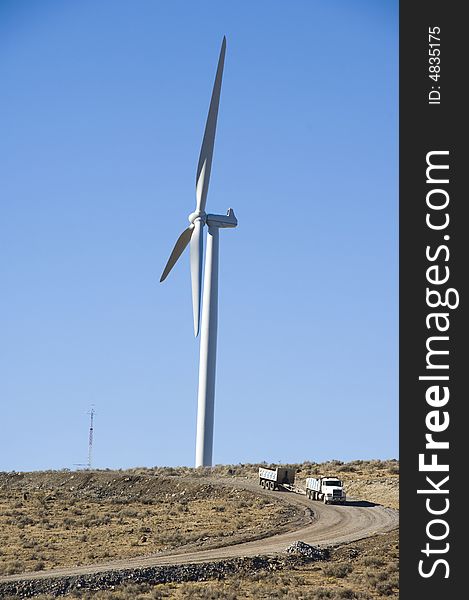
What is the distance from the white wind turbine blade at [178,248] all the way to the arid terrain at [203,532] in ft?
58.4

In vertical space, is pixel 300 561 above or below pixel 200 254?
below

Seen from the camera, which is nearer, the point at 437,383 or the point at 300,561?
the point at 437,383

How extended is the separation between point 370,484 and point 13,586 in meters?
38.7

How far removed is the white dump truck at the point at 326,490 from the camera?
2761 inches

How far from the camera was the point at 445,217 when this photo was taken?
28.1 m

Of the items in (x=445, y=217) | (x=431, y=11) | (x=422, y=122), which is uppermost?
(x=431, y=11)

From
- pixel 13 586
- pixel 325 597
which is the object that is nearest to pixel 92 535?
pixel 13 586

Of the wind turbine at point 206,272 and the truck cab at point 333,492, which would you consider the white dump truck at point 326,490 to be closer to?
the truck cab at point 333,492

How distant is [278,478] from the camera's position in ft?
259

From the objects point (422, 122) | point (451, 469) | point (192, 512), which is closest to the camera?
point (451, 469)

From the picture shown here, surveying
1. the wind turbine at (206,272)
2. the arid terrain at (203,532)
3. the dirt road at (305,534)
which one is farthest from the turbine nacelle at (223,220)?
the dirt road at (305,534)

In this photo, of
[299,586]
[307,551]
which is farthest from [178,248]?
Result: [299,586]

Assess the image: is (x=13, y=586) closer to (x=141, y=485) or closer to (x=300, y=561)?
(x=300, y=561)

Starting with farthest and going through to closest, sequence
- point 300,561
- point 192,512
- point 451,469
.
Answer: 1. point 192,512
2. point 300,561
3. point 451,469
